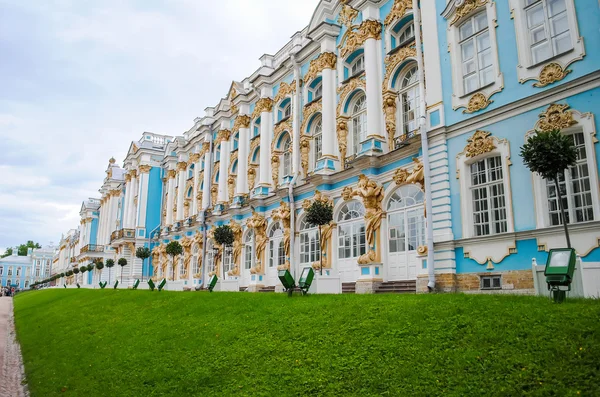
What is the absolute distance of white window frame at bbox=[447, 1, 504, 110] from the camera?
12.7 m

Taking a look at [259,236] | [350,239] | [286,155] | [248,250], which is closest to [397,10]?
[350,239]

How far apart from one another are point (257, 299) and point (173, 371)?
4.79 m

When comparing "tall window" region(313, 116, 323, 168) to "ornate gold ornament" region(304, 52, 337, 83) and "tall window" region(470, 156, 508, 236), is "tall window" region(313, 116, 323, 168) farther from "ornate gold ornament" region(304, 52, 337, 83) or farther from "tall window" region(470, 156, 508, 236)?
"tall window" region(470, 156, 508, 236)

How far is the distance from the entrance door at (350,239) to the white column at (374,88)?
2.96 meters

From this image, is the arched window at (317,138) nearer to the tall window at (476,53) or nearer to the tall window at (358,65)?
the tall window at (358,65)

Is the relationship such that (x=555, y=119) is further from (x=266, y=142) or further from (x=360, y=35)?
(x=266, y=142)

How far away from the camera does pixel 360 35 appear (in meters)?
18.8

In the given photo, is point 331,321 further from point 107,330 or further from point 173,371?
point 107,330

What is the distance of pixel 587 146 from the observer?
10.6m

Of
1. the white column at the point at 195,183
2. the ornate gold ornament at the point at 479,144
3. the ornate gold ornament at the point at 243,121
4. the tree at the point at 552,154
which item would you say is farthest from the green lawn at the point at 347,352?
the white column at the point at 195,183

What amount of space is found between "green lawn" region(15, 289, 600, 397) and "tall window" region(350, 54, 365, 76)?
11.1 m

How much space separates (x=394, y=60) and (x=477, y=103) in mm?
5129

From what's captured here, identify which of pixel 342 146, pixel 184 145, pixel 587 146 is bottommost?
pixel 587 146

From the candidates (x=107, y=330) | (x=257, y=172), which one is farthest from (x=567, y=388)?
(x=257, y=172)
